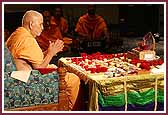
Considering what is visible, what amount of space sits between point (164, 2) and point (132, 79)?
2.16 feet

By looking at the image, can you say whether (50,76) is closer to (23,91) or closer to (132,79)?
(23,91)

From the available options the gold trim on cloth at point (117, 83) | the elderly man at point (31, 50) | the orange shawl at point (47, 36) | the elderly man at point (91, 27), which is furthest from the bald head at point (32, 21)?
the elderly man at point (91, 27)

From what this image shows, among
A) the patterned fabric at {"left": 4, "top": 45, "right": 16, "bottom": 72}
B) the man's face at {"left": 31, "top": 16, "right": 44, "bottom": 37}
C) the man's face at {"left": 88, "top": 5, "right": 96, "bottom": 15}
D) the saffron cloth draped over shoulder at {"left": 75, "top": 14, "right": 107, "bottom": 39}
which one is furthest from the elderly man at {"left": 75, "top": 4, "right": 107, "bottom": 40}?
the patterned fabric at {"left": 4, "top": 45, "right": 16, "bottom": 72}

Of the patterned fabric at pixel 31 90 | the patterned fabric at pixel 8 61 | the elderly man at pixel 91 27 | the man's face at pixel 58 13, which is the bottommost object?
the patterned fabric at pixel 31 90

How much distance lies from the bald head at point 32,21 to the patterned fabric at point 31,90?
397mm

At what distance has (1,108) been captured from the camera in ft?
7.67

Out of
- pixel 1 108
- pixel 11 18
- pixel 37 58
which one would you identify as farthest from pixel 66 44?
pixel 1 108

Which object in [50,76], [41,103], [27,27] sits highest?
[27,27]

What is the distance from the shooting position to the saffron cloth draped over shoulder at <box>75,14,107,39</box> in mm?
4789

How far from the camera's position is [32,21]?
Answer: 271cm

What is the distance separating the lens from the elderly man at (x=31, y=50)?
2.63 meters

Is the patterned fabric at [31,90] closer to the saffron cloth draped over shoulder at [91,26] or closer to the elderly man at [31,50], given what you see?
the elderly man at [31,50]

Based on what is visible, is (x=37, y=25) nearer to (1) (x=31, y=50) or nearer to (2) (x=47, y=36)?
(1) (x=31, y=50)

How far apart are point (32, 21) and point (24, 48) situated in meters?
0.22
